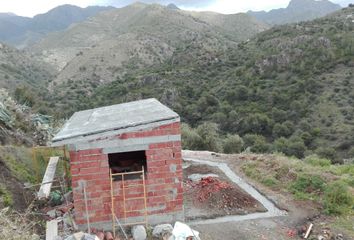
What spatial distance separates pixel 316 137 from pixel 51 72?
79.8m

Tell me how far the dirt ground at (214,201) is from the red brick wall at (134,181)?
1.22m

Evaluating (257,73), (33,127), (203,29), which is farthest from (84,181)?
(203,29)

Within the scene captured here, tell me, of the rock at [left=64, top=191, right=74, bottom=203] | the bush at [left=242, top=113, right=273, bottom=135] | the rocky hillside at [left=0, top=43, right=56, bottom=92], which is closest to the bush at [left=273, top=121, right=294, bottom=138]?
the bush at [left=242, top=113, right=273, bottom=135]

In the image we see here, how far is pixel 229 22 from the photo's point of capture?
12069 cm

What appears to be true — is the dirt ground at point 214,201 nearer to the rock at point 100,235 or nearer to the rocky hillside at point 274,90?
the rock at point 100,235

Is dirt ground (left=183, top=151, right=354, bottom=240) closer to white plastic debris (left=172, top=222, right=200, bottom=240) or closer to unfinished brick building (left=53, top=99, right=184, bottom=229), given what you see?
white plastic debris (left=172, top=222, right=200, bottom=240)

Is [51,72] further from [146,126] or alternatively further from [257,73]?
[146,126]

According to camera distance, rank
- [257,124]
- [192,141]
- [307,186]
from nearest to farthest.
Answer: [307,186] < [192,141] < [257,124]

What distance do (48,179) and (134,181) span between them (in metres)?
2.77

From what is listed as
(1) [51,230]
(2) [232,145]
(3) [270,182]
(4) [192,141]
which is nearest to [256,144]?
(2) [232,145]

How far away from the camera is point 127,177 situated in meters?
9.04

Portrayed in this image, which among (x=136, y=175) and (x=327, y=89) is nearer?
(x=136, y=175)

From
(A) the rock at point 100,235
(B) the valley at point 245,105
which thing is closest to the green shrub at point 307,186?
(B) the valley at point 245,105

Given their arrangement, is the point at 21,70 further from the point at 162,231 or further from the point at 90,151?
the point at 162,231
